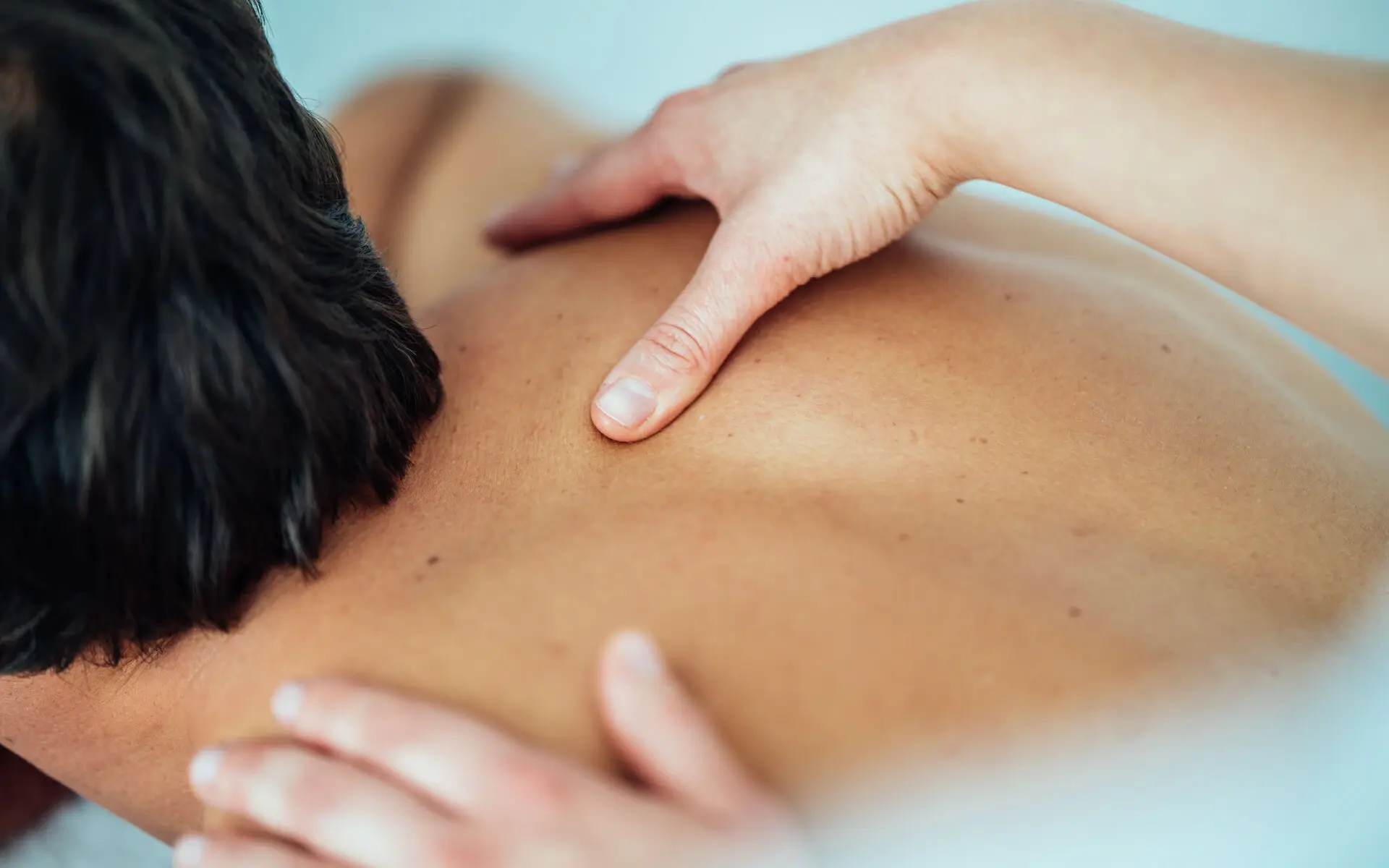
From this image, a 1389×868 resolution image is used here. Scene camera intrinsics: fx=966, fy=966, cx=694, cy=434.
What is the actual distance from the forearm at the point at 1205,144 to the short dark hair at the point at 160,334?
0.42m

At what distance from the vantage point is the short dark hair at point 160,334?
42cm

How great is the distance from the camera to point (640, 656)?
0.45 m

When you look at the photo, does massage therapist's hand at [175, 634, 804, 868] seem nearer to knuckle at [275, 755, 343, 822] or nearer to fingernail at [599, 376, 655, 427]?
knuckle at [275, 755, 343, 822]

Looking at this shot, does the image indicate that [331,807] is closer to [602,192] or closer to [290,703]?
[290,703]

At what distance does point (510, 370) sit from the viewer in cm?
67

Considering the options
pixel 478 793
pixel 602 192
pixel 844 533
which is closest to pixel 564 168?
pixel 602 192

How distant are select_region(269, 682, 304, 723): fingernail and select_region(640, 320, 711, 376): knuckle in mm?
272

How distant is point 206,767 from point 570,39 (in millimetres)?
1222

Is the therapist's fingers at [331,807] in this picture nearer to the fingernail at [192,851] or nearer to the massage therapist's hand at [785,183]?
the fingernail at [192,851]

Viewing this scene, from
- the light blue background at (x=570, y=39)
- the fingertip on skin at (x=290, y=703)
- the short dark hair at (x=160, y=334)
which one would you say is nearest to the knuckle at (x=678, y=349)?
the short dark hair at (x=160, y=334)

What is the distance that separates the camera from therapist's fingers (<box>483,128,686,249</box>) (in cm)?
79

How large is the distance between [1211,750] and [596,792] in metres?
0.28

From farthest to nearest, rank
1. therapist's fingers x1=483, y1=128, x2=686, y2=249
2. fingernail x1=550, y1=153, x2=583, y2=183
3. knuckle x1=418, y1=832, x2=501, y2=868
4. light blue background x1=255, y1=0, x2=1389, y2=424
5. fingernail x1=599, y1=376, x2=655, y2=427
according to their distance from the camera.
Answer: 1. light blue background x1=255, y1=0, x2=1389, y2=424
2. fingernail x1=550, y1=153, x2=583, y2=183
3. therapist's fingers x1=483, y1=128, x2=686, y2=249
4. fingernail x1=599, y1=376, x2=655, y2=427
5. knuckle x1=418, y1=832, x2=501, y2=868

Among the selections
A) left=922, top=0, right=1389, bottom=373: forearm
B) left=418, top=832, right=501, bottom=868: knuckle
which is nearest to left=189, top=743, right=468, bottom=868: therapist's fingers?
left=418, top=832, right=501, bottom=868: knuckle
